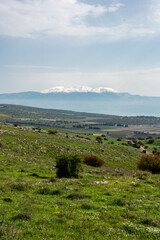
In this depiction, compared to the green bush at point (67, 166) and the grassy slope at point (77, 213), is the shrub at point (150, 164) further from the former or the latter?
the grassy slope at point (77, 213)

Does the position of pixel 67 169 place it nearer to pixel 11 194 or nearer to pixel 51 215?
pixel 11 194

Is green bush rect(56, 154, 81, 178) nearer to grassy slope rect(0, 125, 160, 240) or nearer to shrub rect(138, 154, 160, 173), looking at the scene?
grassy slope rect(0, 125, 160, 240)

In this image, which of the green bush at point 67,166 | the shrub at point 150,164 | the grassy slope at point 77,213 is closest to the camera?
the grassy slope at point 77,213

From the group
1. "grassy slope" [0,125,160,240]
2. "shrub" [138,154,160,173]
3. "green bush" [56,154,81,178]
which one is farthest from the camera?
"shrub" [138,154,160,173]

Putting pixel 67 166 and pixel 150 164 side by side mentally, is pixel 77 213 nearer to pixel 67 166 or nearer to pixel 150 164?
pixel 67 166

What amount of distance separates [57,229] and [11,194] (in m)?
7.10

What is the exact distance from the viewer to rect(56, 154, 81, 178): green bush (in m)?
26.9

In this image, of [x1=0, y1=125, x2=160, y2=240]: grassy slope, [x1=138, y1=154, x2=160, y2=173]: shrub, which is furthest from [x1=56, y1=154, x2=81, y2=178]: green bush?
[x1=138, y1=154, x2=160, y2=173]: shrub

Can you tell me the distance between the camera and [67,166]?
2680 centimetres

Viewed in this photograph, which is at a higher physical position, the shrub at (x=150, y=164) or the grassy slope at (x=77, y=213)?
the grassy slope at (x=77, y=213)

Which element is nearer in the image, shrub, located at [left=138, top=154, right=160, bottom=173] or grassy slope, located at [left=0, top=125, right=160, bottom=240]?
grassy slope, located at [left=0, top=125, right=160, bottom=240]

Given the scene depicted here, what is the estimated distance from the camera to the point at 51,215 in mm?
12289

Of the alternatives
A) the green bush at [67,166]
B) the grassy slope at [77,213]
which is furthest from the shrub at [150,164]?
the grassy slope at [77,213]

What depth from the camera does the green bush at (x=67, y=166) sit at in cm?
2694
